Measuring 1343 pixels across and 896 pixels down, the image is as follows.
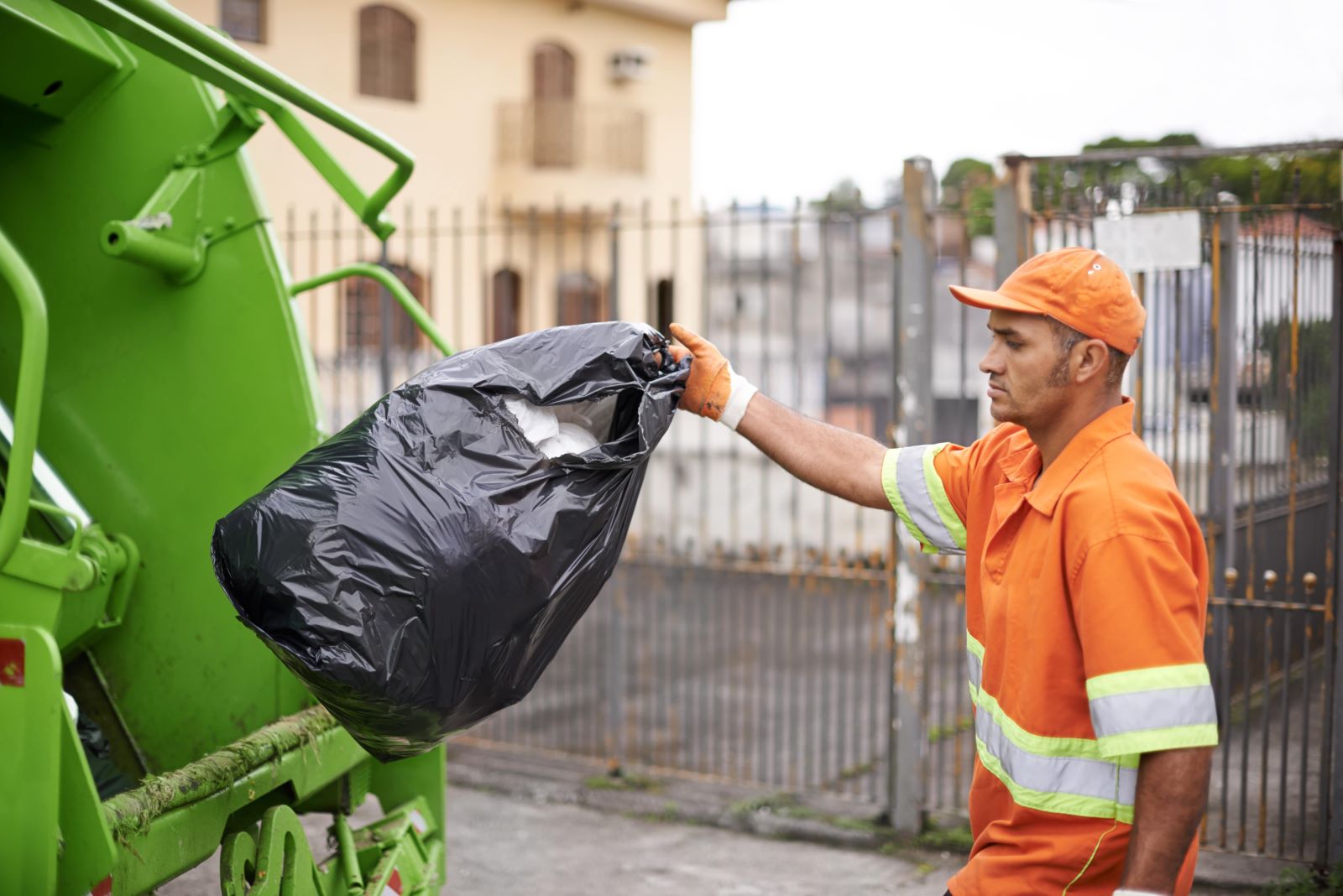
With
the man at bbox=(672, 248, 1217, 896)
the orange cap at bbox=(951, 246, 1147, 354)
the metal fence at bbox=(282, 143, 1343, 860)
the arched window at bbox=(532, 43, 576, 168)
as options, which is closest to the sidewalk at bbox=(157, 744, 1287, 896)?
the metal fence at bbox=(282, 143, 1343, 860)

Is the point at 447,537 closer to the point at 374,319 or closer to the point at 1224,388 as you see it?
the point at 1224,388

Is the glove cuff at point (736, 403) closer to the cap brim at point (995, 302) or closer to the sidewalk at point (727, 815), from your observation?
the cap brim at point (995, 302)

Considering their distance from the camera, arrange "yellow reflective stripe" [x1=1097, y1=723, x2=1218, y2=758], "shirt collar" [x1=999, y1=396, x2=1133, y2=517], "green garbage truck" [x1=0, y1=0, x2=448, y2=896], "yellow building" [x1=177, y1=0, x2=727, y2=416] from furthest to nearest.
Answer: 1. "yellow building" [x1=177, y1=0, x2=727, y2=416]
2. "green garbage truck" [x1=0, y1=0, x2=448, y2=896]
3. "shirt collar" [x1=999, y1=396, x2=1133, y2=517]
4. "yellow reflective stripe" [x1=1097, y1=723, x2=1218, y2=758]

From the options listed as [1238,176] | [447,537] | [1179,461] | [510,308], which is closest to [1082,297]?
[447,537]

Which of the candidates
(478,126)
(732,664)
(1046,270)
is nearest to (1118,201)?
(1046,270)

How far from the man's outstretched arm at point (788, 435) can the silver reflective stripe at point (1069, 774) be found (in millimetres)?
756

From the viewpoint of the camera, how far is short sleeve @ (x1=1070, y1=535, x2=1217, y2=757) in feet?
6.15

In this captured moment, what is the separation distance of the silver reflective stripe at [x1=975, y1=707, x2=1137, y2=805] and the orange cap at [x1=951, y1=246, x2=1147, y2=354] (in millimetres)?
680

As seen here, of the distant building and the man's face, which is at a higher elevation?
the distant building

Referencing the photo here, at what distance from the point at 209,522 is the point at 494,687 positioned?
0.98 meters

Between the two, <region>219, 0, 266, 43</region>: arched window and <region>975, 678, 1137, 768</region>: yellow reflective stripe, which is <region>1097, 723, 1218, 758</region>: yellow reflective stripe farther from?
<region>219, 0, 266, 43</region>: arched window

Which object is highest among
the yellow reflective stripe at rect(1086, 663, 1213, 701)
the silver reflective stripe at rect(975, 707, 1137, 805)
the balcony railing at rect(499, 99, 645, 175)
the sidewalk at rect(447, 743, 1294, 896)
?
the balcony railing at rect(499, 99, 645, 175)

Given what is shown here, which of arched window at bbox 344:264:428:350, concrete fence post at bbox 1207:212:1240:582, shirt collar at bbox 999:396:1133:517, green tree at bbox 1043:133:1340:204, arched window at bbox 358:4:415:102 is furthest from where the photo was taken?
arched window at bbox 358:4:415:102

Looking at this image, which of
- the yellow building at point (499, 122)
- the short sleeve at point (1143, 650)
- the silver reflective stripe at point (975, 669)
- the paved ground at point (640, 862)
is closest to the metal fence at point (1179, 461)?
the paved ground at point (640, 862)
